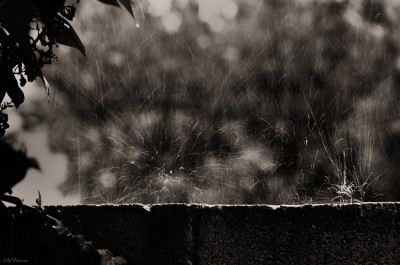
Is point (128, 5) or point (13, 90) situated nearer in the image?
point (128, 5)

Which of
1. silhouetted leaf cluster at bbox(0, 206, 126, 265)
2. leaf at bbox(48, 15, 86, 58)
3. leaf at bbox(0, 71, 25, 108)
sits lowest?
silhouetted leaf cluster at bbox(0, 206, 126, 265)

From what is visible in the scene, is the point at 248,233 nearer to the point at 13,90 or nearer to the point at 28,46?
the point at 13,90

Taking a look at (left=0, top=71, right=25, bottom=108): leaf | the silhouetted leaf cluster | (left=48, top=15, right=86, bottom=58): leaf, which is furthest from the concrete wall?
(left=48, top=15, right=86, bottom=58): leaf

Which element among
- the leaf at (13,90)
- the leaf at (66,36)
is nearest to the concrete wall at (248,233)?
the leaf at (13,90)

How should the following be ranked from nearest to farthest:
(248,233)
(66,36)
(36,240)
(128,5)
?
(128,5) < (66,36) < (36,240) < (248,233)

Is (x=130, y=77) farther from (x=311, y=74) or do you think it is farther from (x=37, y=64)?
(x=37, y=64)

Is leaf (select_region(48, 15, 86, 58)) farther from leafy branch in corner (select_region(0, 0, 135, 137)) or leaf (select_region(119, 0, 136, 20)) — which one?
leaf (select_region(119, 0, 136, 20))

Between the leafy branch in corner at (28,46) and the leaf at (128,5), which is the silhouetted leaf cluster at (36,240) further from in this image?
the leaf at (128,5)

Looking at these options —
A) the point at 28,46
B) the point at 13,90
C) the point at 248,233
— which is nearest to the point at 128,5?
the point at 28,46
